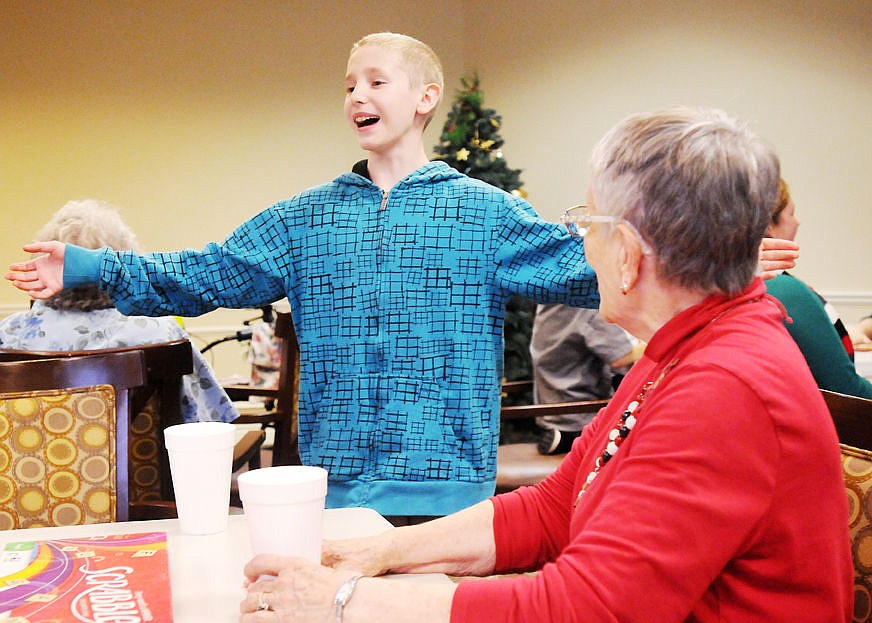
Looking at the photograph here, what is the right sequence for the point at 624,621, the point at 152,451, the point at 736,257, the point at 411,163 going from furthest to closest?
the point at 152,451 → the point at 411,163 → the point at 736,257 → the point at 624,621

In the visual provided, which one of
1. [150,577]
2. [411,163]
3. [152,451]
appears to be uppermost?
[411,163]

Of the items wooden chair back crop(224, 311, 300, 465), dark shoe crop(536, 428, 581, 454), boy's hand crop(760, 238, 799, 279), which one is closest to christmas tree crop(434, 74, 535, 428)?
dark shoe crop(536, 428, 581, 454)

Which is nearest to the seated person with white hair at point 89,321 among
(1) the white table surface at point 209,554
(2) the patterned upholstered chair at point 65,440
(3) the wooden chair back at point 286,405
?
(3) the wooden chair back at point 286,405

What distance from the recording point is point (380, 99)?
190cm

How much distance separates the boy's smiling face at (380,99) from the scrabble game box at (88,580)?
→ 100 cm

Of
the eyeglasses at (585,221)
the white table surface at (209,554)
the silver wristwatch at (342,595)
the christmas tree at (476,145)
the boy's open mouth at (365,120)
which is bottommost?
the white table surface at (209,554)

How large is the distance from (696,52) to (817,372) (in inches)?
148

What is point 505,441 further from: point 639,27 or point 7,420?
point 7,420

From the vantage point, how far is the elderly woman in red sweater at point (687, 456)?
2.84 ft

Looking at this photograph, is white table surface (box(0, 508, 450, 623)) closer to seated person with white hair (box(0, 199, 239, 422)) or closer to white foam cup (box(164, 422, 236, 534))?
white foam cup (box(164, 422, 236, 534))

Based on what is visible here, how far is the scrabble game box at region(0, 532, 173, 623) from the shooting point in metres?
0.92

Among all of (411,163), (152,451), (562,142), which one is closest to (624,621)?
(411,163)

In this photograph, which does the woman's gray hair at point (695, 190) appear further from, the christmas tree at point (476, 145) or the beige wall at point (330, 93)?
the christmas tree at point (476, 145)

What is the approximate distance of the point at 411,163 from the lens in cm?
195
